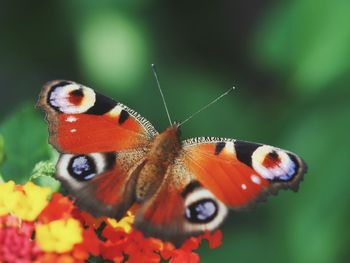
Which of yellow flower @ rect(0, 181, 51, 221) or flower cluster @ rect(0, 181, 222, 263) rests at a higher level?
yellow flower @ rect(0, 181, 51, 221)

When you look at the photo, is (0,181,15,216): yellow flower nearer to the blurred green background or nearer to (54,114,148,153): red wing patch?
(54,114,148,153): red wing patch

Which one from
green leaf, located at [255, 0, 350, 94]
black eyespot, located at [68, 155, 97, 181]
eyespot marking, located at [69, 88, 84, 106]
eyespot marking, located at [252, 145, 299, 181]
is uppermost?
green leaf, located at [255, 0, 350, 94]

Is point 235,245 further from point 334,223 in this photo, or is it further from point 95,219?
point 95,219

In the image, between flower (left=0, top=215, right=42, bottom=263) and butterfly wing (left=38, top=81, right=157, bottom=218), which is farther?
butterfly wing (left=38, top=81, right=157, bottom=218)

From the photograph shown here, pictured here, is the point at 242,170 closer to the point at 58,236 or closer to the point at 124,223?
the point at 124,223

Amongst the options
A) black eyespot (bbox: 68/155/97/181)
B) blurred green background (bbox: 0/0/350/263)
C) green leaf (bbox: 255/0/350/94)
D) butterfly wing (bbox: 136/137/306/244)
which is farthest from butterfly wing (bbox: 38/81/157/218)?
green leaf (bbox: 255/0/350/94)

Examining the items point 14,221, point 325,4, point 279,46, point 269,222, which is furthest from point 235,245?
point 14,221

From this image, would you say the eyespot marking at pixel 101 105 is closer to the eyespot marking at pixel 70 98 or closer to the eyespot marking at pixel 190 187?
the eyespot marking at pixel 70 98

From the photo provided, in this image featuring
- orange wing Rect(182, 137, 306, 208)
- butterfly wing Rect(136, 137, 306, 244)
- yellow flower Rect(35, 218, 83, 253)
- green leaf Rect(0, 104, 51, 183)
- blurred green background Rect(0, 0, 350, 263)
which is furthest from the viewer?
blurred green background Rect(0, 0, 350, 263)
